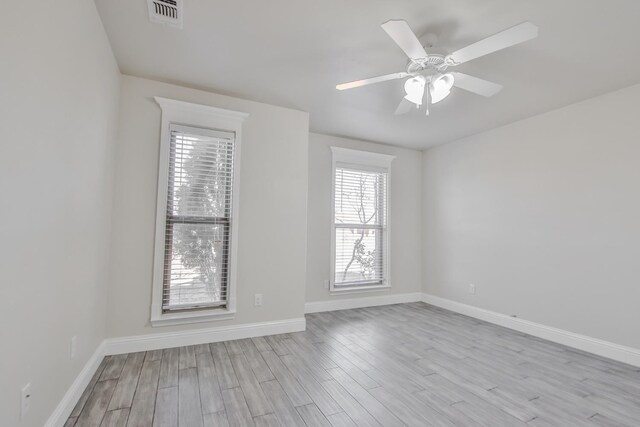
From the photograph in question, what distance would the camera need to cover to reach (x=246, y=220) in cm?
322

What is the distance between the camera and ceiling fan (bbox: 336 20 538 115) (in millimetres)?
1629

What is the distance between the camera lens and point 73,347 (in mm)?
1877

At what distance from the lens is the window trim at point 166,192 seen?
9.30 feet

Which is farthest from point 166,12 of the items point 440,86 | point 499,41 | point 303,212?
point 303,212

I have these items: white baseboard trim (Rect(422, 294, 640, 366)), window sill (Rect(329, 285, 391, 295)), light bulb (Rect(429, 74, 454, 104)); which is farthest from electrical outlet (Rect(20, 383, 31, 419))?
white baseboard trim (Rect(422, 294, 640, 366))

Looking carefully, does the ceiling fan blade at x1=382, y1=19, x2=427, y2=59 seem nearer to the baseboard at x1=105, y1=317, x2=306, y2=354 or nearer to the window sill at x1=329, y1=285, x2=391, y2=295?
the baseboard at x1=105, y1=317, x2=306, y2=354

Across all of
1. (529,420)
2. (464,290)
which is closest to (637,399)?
(529,420)

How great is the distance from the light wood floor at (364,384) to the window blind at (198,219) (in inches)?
20.5

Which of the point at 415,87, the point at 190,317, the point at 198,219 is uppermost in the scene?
the point at 415,87

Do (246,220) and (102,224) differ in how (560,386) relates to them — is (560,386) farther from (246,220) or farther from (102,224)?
(102,224)

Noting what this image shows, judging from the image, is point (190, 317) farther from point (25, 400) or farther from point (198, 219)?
point (25, 400)

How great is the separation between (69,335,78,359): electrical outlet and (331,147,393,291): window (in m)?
2.94

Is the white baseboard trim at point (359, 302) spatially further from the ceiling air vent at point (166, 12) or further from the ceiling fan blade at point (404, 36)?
the ceiling air vent at point (166, 12)

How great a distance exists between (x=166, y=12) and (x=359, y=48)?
4.37ft
